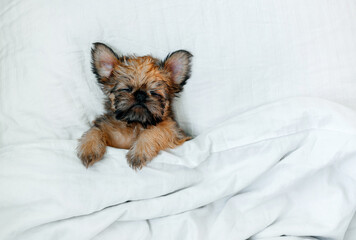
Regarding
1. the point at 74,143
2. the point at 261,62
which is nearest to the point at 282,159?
the point at 261,62

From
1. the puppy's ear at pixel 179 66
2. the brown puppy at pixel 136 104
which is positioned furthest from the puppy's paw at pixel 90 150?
the puppy's ear at pixel 179 66

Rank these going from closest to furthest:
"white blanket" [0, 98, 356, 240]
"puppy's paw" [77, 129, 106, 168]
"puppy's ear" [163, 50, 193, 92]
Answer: "white blanket" [0, 98, 356, 240] → "puppy's paw" [77, 129, 106, 168] → "puppy's ear" [163, 50, 193, 92]

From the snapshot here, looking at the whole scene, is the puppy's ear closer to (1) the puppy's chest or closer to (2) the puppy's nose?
(2) the puppy's nose

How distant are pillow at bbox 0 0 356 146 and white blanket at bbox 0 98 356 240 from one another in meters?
0.21

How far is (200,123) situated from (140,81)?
42 centimetres

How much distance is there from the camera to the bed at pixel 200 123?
1472 mm

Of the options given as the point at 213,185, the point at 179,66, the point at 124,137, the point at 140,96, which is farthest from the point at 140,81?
the point at 213,185

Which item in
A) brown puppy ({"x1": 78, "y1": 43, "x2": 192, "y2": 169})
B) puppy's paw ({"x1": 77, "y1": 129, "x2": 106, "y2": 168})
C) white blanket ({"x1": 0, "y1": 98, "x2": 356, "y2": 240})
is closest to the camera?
white blanket ({"x1": 0, "y1": 98, "x2": 356, "y2": 240})

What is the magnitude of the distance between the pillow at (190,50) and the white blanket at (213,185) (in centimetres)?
21

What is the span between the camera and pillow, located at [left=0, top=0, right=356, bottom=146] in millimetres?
1765

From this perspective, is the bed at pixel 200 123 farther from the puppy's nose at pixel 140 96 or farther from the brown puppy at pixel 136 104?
the puppy's nose at pixel 140 96

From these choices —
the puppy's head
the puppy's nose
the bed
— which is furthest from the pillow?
the puppy's nose

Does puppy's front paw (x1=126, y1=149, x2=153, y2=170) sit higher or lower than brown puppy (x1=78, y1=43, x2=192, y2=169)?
lower

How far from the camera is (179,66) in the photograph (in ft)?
5.88
